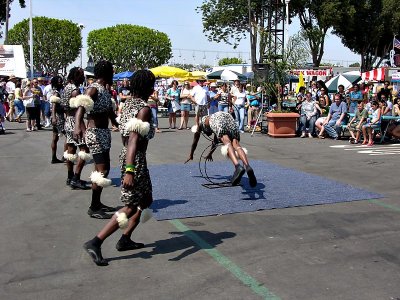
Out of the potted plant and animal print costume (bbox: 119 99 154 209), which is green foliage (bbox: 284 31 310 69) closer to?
the potted plant

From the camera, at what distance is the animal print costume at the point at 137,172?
4867mm

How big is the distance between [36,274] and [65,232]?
4.27 feet

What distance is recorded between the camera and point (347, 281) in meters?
4.34

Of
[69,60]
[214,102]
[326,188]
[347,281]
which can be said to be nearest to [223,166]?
[326,188]

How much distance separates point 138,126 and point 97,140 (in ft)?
6.04

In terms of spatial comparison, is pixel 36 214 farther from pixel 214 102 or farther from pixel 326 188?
pixel 214 102

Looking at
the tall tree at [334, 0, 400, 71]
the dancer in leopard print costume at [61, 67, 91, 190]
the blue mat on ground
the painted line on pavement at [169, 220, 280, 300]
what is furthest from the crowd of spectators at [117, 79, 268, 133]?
the tall tree at [334, 0, 400, 71]

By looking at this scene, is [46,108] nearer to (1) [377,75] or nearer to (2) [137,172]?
(2) [137,172]

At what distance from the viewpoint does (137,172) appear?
4.88m

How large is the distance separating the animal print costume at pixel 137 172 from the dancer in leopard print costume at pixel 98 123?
1322mm

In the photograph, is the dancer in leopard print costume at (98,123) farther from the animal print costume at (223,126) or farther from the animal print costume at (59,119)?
the animal print costume at (59,119)

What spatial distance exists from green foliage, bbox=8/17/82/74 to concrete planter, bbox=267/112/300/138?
5761cm

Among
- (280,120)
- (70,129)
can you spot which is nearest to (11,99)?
(280,120)

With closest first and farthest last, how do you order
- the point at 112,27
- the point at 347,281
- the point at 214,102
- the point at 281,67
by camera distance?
the point at 347,281 → the point at 281,67 → the point at 214,102 → the point at 112,27
